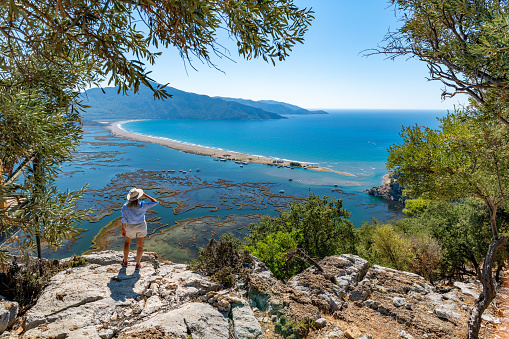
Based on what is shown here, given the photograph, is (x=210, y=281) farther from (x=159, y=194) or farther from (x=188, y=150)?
(x=188, y=150)

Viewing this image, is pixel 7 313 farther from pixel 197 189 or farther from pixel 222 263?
pixel 197 189

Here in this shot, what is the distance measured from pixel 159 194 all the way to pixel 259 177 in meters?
26.1

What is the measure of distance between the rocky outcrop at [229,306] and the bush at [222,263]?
0.85 feet

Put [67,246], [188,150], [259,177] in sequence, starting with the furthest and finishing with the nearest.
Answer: [188,150] → [259,177] → [67,246]

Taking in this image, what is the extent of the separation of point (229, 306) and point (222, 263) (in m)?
1.55

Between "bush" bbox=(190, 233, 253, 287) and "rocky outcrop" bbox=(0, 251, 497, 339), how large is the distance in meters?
0.26

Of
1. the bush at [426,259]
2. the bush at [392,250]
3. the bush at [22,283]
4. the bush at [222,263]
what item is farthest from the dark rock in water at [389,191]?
the bush at [22,283]

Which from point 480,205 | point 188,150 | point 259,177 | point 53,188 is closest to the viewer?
point 53,188

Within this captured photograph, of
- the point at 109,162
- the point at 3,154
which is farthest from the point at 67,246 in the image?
the point at 109,162

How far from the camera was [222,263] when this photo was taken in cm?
684

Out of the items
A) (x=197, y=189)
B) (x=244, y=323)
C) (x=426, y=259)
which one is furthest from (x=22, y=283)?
(x=197, y=189)

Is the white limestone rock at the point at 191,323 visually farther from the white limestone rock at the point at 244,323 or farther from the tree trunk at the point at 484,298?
the tree trunk at the point at 484,298

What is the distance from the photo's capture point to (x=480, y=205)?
1423 centimetres

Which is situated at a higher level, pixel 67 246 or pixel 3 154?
pixel 3 154
